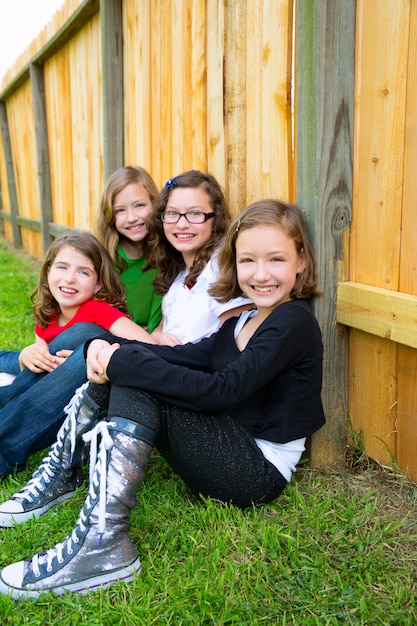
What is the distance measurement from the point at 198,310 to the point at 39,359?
656mm

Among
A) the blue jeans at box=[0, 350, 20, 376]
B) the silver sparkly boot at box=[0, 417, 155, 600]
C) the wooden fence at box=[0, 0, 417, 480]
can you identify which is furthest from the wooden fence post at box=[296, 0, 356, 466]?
the blue jeans at box=[0, 350, 20, 376]

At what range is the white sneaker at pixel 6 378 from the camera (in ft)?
9.33

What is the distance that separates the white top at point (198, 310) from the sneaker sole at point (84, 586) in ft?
3.20

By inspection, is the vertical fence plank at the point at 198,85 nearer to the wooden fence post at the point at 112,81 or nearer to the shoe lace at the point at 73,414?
the wooden fence post at the point at 112,81

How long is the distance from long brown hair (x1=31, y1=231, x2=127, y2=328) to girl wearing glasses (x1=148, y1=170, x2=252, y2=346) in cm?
23

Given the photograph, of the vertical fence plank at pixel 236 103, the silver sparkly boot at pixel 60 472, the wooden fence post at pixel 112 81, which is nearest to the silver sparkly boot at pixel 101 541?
the silver sparkly boot at pixel 60 472

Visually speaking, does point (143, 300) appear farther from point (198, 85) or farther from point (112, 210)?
point (198, 85)

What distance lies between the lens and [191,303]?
101 inches

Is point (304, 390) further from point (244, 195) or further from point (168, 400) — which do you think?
point (244, 195)

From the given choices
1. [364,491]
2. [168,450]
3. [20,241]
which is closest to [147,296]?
[168,450]

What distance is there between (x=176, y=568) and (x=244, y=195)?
1.57m

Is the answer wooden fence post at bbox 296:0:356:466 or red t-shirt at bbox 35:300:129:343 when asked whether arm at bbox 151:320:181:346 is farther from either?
wooden fence post at bbox 296:0:356:466

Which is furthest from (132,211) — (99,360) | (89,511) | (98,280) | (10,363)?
(89,511)

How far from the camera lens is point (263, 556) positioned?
178cm
